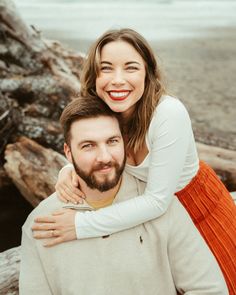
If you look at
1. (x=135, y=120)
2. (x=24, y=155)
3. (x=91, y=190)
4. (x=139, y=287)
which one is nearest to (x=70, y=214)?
(x=91, y=190)

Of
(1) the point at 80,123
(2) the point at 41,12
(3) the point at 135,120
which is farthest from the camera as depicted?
(2) the point at 41,12

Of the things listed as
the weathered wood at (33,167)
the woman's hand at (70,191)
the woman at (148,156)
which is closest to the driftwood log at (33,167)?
the weathered wood at (33,167)

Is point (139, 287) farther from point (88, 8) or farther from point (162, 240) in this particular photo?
point (88, 8)

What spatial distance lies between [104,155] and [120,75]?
43 centimetres

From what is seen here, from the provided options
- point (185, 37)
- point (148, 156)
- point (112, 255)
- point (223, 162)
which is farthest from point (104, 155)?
point (185, 37)

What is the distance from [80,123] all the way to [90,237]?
0.55 metres

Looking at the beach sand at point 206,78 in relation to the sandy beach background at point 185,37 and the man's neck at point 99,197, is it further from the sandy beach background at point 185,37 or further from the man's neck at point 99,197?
the man's neck at point 99,197

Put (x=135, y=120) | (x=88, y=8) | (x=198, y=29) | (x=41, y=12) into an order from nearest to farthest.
Answer: (x=135, y=120), (x=198, y=29), (x=41, y=12), (x=88, y=8)

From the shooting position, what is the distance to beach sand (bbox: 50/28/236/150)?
8754 millimetres

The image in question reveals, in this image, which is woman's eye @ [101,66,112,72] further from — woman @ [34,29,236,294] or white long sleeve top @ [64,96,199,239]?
white long sleeve top @ [64,96,199,239]

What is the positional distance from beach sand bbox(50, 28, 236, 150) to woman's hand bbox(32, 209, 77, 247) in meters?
2.75

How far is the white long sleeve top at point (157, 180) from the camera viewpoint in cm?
212

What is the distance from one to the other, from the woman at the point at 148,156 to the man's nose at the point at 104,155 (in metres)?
0.23

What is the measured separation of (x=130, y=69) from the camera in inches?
90.7
